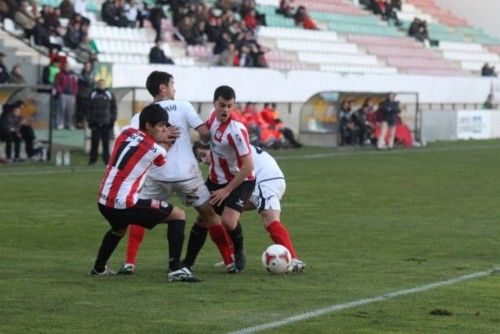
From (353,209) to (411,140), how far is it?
24.0 metres

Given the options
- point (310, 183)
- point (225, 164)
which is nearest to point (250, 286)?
point (225, 164)

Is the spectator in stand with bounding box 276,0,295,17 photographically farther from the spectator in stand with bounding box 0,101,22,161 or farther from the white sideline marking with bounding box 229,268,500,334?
the white sideline marking with bounding box 229,268,500,334

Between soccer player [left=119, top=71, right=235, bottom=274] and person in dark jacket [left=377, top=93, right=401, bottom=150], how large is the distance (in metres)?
29.0

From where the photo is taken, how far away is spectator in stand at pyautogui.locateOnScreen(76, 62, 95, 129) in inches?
1304

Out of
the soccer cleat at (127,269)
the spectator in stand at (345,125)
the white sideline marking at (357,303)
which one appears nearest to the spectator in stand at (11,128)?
the spectator in stand at (345,125)

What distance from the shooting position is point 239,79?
130 ft

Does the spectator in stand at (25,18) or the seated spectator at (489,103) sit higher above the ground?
the spectator in stand at (25,18)

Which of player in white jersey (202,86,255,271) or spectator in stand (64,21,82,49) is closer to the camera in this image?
player in white jersey (202,86,255,271)

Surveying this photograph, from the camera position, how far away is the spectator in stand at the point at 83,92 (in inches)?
1304

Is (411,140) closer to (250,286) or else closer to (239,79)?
(239,79)

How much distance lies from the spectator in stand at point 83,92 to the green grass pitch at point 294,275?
23.8ft

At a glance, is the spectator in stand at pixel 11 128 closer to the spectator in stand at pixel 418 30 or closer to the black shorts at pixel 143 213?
the black shorts at pixel 143 213

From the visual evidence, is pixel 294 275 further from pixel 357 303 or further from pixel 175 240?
pixel 357 303

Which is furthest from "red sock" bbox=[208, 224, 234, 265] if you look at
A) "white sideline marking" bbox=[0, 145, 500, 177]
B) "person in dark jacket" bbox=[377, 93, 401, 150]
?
"person in dark jacket" bbox=[377, 93, 401, 150]
